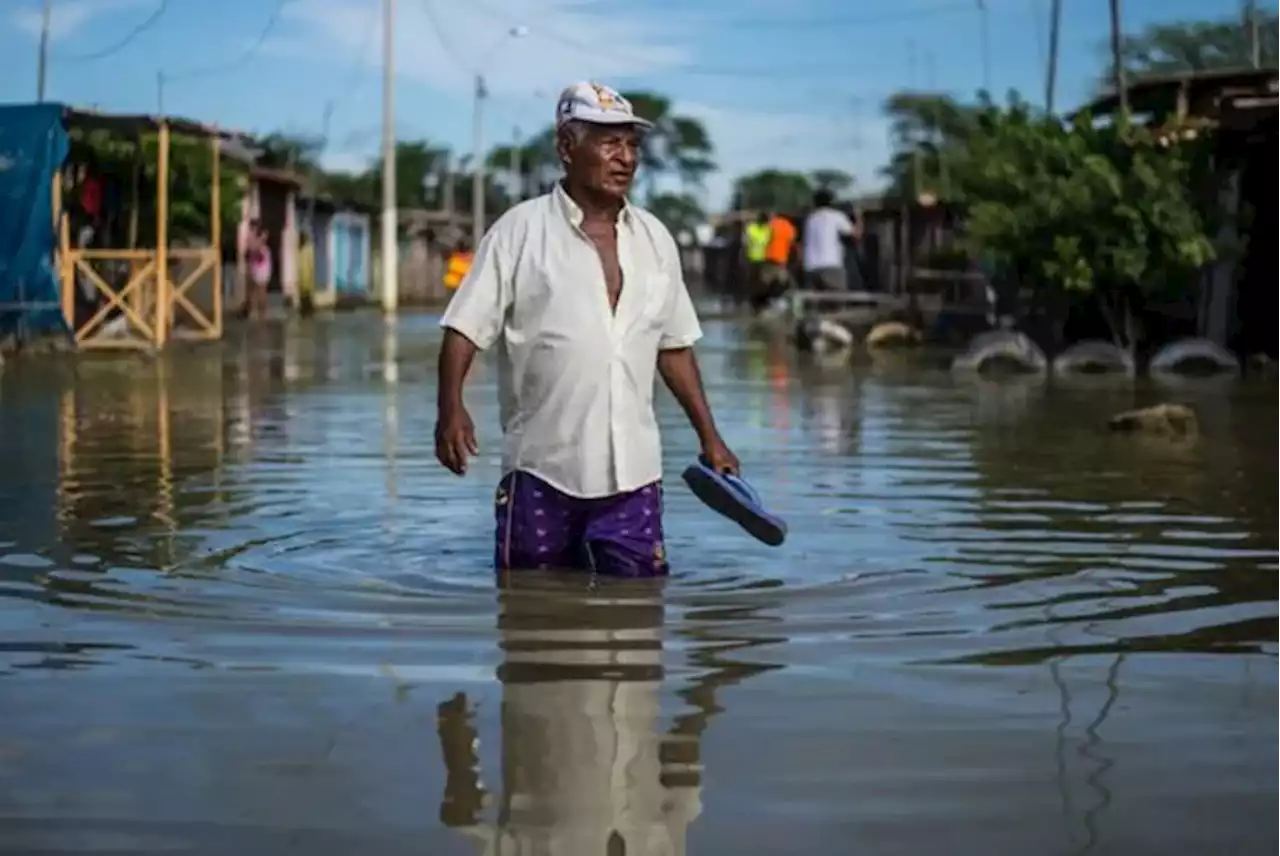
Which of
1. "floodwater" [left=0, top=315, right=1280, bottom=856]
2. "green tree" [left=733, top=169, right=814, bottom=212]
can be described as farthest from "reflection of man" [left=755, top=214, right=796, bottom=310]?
"green tree" [left=733, top=169, right=814, bottom=212]

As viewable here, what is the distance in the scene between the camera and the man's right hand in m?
5.95

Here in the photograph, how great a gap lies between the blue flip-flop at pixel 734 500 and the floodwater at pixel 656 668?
7.8 inches

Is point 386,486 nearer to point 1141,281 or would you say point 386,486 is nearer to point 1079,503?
point 1079,503

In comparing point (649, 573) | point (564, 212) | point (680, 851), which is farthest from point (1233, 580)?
point (680, 851)

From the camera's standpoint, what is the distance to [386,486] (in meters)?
9.49

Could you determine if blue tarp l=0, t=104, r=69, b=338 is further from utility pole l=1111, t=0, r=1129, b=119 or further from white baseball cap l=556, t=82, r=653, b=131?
white baseball cap l=556, t=82, r=653, b=131

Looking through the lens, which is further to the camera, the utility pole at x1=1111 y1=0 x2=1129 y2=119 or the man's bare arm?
the utility pole at x1=1111 y1=0 x2=1129 y2=119

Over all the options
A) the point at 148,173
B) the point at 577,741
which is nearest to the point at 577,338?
the point at 577,741

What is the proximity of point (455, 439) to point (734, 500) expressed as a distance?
33.5 inches

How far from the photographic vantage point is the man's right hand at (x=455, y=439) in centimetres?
595

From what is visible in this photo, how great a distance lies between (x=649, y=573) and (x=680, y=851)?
2.85 meters

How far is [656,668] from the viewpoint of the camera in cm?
511

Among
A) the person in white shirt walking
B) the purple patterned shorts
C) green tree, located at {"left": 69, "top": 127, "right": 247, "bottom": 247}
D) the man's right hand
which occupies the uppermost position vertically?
green tree, located at {"left": 69, "top": 127, "right": 247, "bottom": 247}

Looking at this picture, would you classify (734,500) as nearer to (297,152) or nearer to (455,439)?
(455,439)
